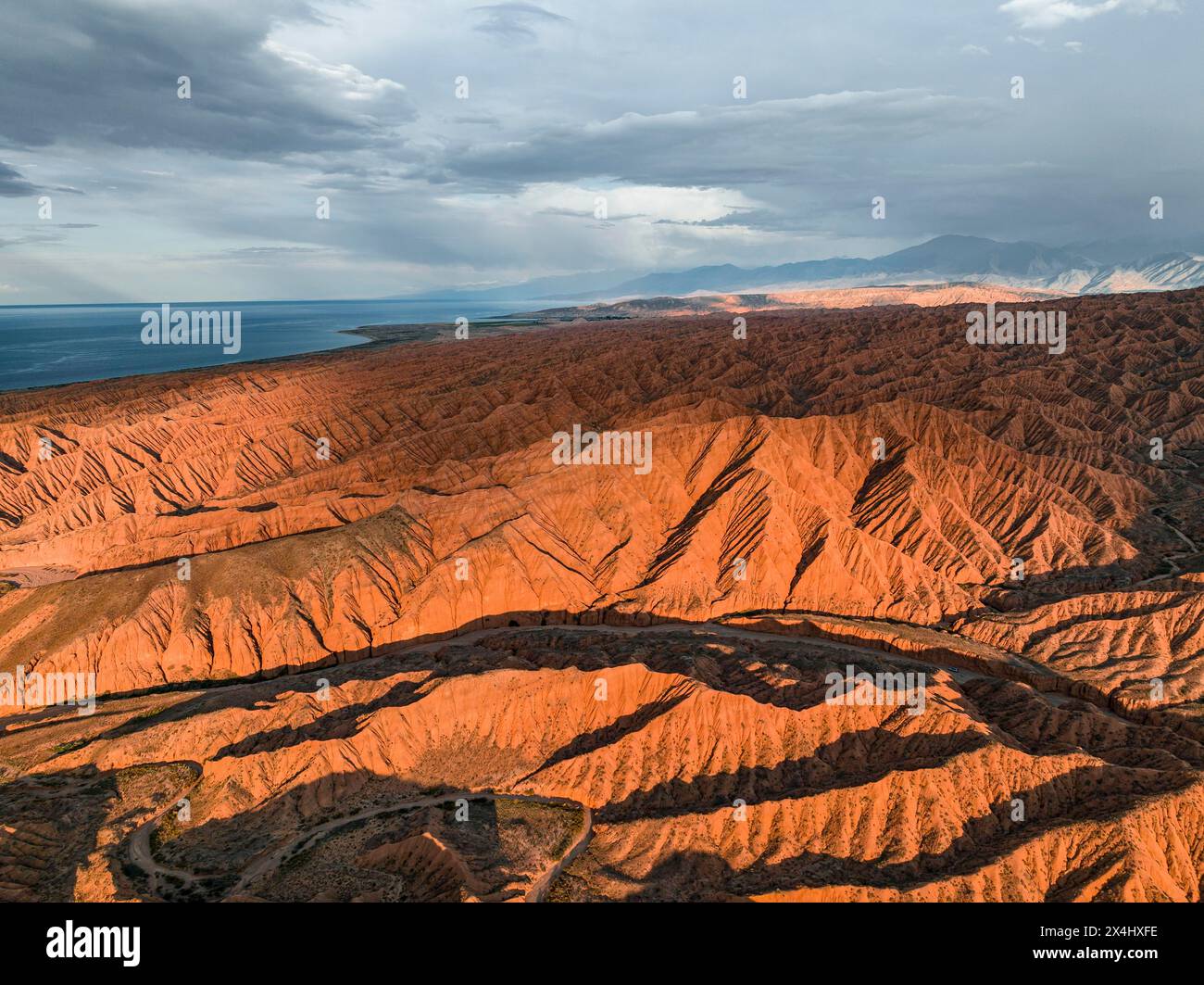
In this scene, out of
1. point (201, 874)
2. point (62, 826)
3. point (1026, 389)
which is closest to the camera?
point (201, 874)

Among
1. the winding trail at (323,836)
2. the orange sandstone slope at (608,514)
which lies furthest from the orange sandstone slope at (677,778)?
the orange sandstone slope at (608,514)

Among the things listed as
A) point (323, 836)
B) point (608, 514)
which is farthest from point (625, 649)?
point (323, 836)

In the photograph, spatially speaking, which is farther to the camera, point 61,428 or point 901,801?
point 61,428

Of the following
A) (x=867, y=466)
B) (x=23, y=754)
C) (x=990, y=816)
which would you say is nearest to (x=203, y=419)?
(x=23, y=754)

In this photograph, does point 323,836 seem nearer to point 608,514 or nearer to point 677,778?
point 677,778

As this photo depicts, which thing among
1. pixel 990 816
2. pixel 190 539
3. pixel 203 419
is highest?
pixel 203 419

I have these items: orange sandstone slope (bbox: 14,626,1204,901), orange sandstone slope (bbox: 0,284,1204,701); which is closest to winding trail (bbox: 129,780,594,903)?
orange sandstone slope (bbox: 14,626,1204,901)

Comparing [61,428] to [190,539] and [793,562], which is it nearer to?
[190,539]

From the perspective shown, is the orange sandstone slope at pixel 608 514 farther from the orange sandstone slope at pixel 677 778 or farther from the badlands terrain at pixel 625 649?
the orange sandstone slope at pixel 677 778
